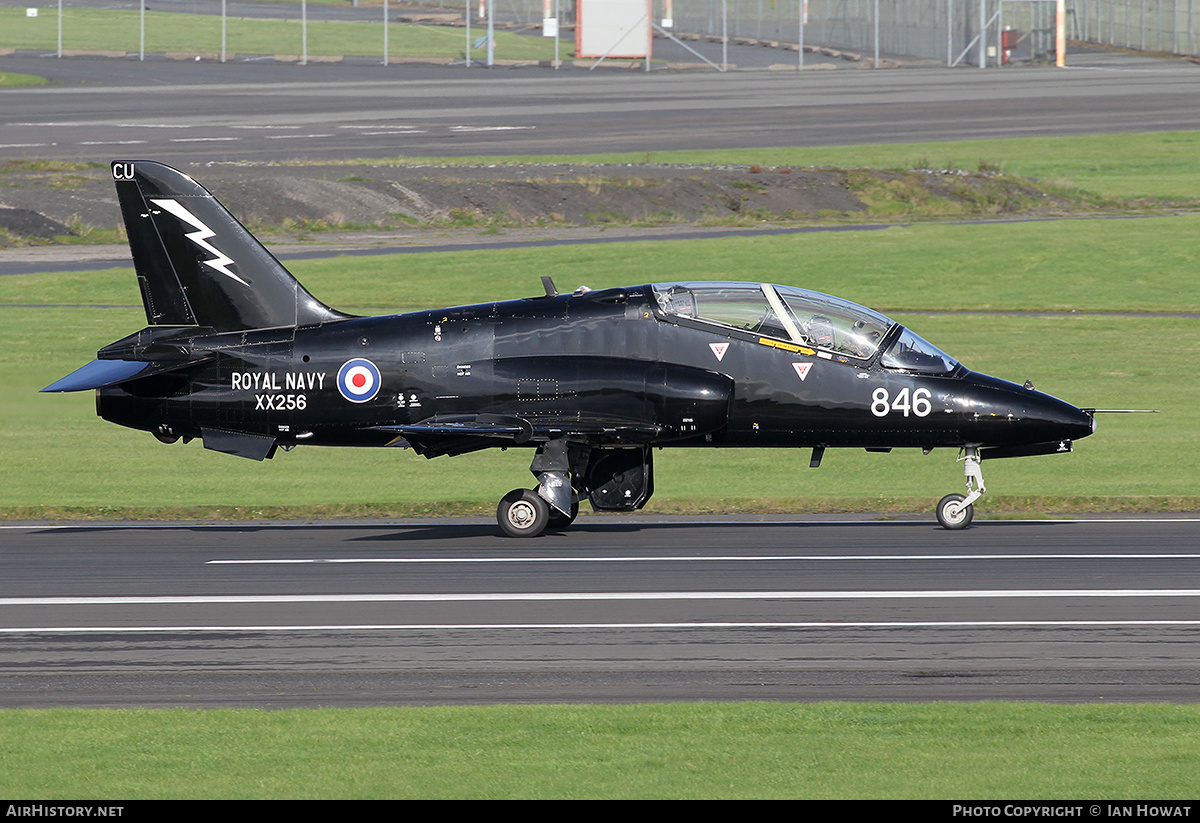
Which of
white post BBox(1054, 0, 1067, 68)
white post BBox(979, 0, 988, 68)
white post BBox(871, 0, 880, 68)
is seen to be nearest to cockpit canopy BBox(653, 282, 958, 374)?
white post BBox(979, 0, 988, 68)

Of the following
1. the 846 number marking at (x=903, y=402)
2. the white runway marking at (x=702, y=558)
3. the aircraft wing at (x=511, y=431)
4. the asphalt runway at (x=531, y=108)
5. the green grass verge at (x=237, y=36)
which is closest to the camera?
the white runway marking at (x=702, y=558)

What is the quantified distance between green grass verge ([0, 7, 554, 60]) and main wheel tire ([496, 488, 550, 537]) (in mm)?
89485

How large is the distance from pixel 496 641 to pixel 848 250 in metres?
35.3

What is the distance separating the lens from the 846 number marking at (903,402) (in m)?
19.3

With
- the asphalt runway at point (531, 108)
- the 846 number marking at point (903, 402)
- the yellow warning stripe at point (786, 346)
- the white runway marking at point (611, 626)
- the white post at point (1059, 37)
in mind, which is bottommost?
the white runway marking at point (611, 626)

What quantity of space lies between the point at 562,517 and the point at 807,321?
13.6 feet

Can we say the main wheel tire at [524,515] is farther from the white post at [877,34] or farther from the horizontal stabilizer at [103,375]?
the white post at [877,34]

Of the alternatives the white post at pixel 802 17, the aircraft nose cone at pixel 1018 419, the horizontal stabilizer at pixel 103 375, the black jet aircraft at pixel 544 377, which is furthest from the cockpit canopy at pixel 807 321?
the white post at pixel 802 17

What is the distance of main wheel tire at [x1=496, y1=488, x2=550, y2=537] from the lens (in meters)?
19.8

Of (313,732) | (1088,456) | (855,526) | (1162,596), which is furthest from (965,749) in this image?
(1088,456)

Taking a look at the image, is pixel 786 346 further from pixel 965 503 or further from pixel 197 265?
pixel 197 265

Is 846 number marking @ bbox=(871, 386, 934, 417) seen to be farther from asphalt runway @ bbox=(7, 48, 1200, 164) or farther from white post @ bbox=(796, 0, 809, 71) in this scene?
white post @ bbox=(796, 0, 809, 71)

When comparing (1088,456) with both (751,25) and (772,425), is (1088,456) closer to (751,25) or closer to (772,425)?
(772,425)

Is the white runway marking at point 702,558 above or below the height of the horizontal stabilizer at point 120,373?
below
